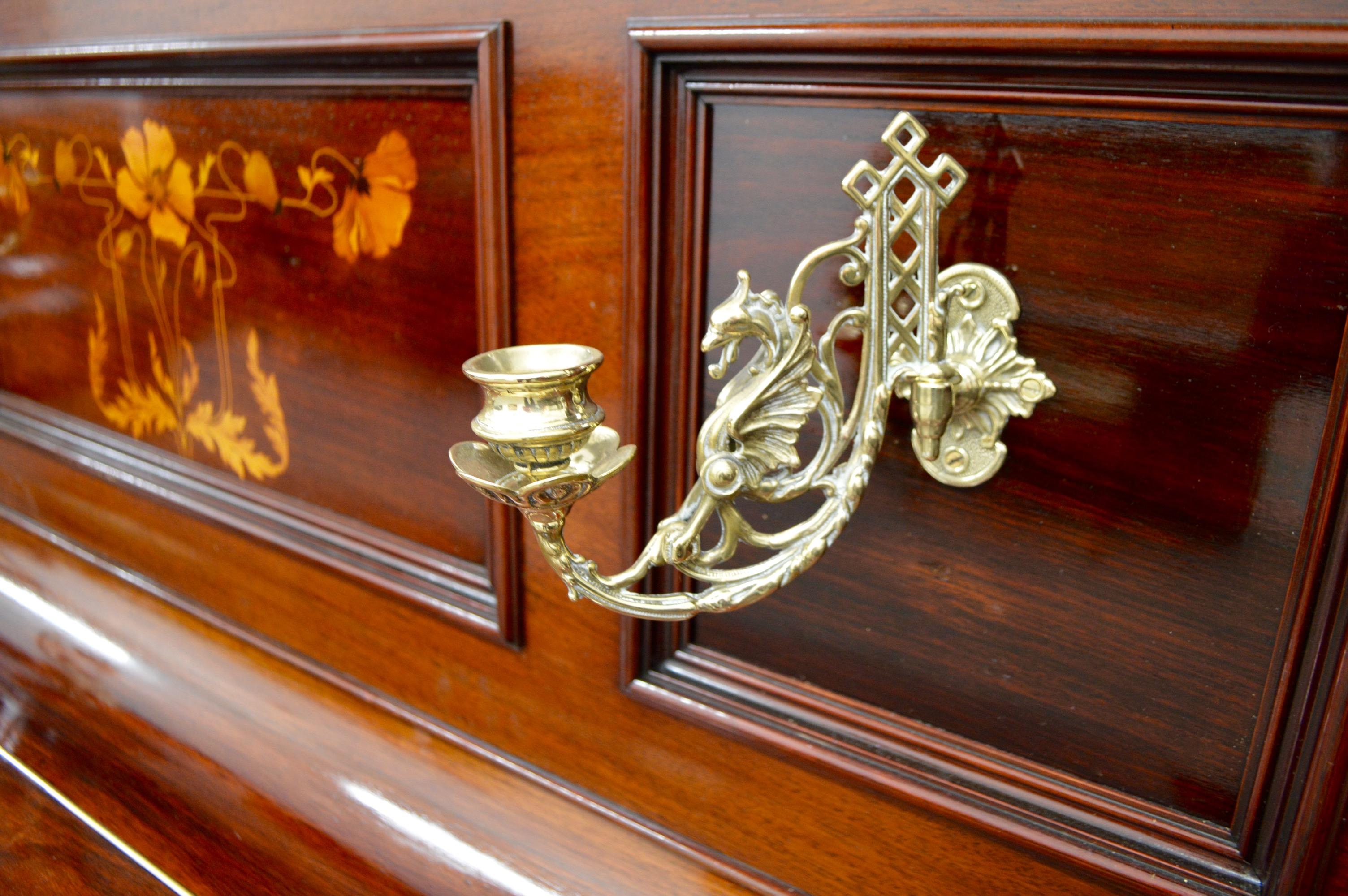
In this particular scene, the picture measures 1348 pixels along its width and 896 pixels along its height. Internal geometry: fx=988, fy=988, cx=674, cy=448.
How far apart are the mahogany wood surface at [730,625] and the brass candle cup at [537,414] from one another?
6.2 inches

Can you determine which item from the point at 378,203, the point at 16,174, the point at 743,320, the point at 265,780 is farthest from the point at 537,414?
the point at 16,174

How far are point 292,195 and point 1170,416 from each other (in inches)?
19.8

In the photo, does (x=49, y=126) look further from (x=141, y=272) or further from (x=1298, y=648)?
(x=1298, y=648)

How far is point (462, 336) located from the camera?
0.55 meters

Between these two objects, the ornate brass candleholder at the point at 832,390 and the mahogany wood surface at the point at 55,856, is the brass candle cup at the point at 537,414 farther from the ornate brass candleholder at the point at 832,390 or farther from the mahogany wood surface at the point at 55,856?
the mahogany wood surface at the point at 55,856

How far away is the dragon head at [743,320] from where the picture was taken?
35 centimetres

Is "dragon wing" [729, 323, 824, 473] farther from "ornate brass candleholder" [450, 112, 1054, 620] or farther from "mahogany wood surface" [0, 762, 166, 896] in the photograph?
"mahogany wood surface" [0, 762, 166, 896]

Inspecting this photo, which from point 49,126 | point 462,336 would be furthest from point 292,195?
point 49,126

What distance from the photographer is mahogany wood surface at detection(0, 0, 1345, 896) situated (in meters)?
0.33

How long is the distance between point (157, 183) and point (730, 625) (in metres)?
0.51

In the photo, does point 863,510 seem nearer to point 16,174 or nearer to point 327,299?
point 327,299

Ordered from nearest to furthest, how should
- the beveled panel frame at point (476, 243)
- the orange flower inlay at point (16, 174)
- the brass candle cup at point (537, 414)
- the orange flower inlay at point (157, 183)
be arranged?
the brass candle cup at point (537, 414)
the beveled panel frame at point (476, 243)
the orange flower inlay at point (157, 183)
the orange flower inlay at point (16, 174)

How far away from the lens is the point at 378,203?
0.56 metres

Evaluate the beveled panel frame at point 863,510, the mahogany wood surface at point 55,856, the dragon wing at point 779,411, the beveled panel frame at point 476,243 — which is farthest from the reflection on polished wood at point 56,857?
the dragon wing at point 779,411
